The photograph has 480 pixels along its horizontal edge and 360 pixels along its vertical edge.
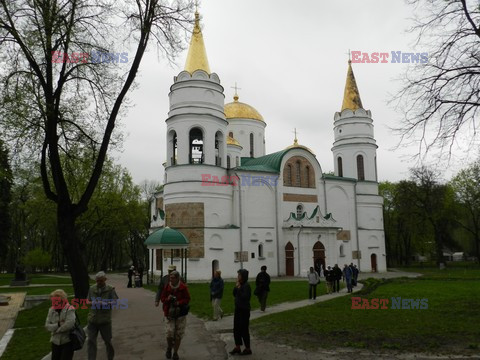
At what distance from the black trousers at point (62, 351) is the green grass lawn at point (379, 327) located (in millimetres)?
4753

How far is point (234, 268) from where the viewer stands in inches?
1244

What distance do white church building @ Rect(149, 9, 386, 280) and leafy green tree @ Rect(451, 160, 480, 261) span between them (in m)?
13.0

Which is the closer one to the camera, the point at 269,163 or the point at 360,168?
the point at 269,163

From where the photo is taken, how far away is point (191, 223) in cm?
3041

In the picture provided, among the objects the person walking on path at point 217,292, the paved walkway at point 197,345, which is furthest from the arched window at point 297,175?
the person walking on path at point 217,292

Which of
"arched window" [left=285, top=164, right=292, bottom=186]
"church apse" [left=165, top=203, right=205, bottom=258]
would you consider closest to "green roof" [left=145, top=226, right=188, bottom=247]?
"church apse" [left=165, top=203, right=205, bottom=258]

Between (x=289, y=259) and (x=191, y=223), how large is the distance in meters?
8.69

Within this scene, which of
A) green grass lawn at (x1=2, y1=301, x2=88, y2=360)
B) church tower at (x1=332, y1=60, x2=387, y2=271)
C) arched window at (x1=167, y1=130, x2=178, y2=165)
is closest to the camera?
green grass lawn at (x1=2, y1=301, x2=88, y2=360)

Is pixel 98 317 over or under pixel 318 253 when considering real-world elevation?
under

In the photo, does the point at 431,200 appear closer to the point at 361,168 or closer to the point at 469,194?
the point at 469,194

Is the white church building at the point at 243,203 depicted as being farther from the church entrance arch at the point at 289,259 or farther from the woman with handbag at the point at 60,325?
the woman with handbag at the point at 60,325

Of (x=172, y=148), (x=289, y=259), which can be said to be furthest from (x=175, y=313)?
(x=289, y=259)

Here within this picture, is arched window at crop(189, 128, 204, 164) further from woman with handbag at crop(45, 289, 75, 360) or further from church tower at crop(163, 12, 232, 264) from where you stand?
woman with handbag at crop(45, 289, 75, 360)

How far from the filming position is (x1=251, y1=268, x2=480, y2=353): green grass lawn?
928 centimetres
